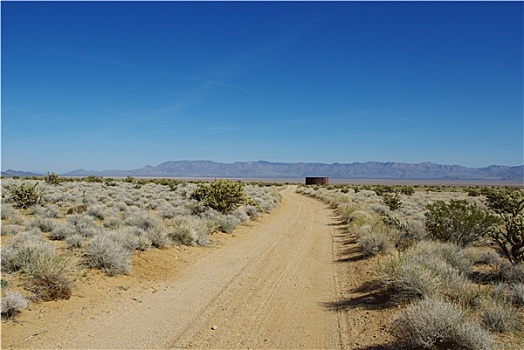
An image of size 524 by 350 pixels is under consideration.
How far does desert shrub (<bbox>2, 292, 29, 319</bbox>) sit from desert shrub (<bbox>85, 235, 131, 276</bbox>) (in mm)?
2489

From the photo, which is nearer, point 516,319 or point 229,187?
point 516,319

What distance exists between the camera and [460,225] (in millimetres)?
12070

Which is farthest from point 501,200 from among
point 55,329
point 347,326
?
point 55,329

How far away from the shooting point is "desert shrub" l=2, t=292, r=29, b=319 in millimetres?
6195

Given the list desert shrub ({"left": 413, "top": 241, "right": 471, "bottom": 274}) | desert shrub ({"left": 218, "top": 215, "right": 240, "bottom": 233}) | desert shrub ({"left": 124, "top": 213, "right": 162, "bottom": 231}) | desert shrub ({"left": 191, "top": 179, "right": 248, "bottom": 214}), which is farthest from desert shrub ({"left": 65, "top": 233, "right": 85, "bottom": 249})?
desert shrub ({"left": 413, "top": 241, "right": 471, "bottom": 274})

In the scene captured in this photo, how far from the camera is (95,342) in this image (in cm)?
569

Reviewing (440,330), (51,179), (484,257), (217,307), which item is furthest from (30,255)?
(51,179)

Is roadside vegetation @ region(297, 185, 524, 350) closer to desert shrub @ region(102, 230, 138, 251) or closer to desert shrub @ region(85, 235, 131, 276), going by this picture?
desert shrub @ region(85, 235, 131, 276)

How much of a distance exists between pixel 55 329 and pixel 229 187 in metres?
14.9

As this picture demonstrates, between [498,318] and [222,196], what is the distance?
15644 millimetres

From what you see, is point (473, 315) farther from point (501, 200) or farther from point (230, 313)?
point (501, 200)

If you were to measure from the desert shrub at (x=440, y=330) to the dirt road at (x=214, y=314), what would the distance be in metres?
1.10

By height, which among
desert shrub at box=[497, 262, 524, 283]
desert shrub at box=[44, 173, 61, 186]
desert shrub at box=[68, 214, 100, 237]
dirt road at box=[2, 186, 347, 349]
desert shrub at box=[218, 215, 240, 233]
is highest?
desert shrub at box=[44, 173, 61, 186]

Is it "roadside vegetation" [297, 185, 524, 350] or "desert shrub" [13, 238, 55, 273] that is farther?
"desert shrub" [13, 238, 55, 273]
